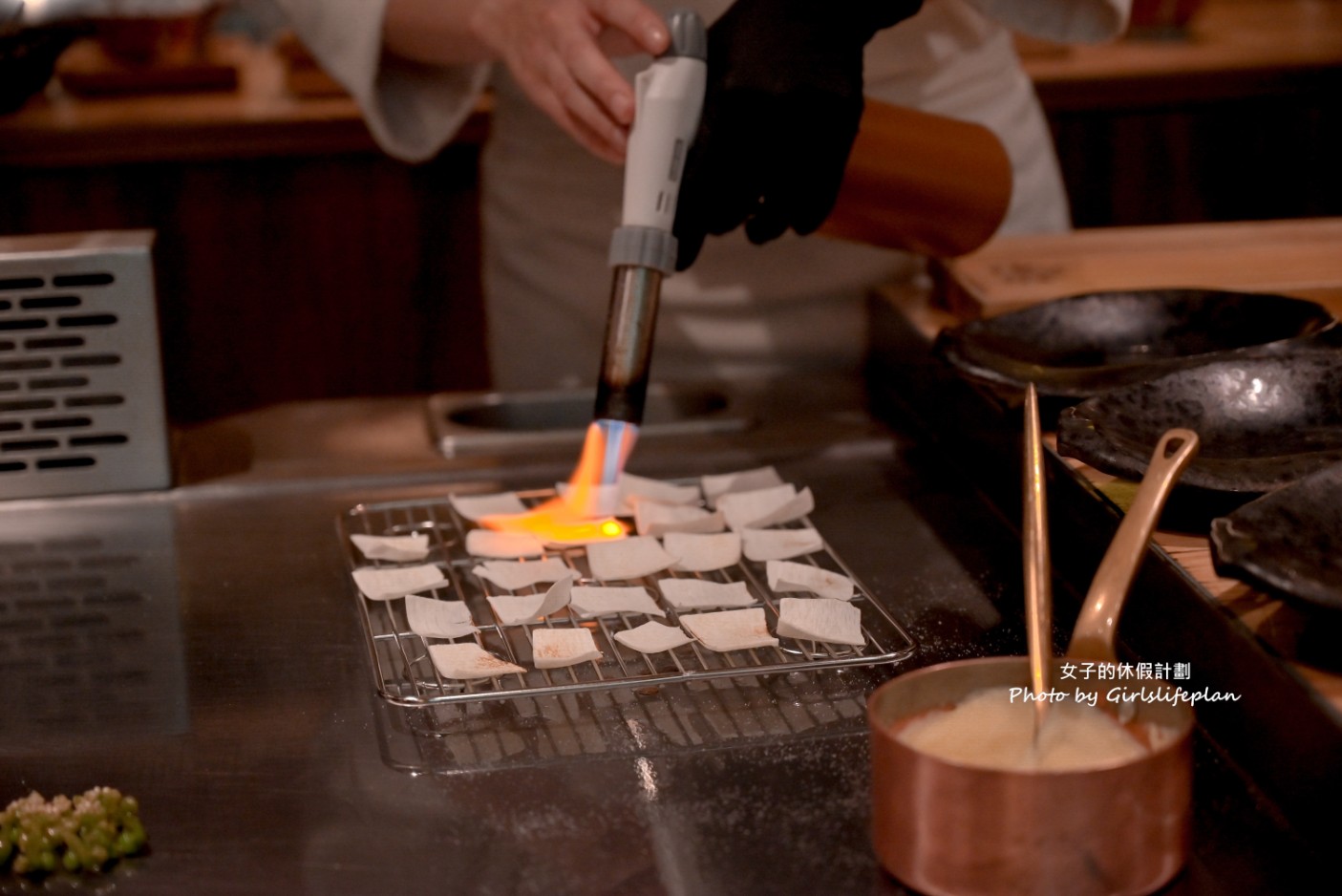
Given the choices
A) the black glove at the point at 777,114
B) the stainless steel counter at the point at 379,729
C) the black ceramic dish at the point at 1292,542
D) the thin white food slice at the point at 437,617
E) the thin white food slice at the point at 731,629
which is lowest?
the stainless steel counter at the point at 379,729

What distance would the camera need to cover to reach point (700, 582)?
105 cm

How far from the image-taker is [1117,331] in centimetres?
133

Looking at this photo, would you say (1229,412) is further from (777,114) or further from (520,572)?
(520,572)

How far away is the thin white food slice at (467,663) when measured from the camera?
0.92 meters

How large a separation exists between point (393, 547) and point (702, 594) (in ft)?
0.86

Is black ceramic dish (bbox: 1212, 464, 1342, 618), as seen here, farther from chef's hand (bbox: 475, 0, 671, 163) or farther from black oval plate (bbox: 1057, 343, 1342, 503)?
chef's hand (bbox: 475, 0, 671, 163)

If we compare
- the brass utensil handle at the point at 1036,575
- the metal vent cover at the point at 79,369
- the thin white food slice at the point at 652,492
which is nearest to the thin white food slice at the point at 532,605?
the thin white food slice at the point at 652,492

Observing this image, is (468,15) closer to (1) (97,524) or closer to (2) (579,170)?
(2) (579,170)

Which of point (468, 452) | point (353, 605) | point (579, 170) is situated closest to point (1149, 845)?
point (353, 605)

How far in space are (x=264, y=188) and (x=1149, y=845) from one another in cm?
250

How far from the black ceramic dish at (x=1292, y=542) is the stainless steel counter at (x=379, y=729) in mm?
125

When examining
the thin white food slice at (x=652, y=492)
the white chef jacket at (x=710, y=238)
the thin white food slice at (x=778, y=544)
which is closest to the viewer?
the thin white food slice at (x=778, y=544)

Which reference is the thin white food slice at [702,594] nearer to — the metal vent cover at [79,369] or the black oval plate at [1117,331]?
the black oval plate at [1117,331]

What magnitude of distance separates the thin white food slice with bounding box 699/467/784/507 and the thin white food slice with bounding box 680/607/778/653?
10.4 inches
